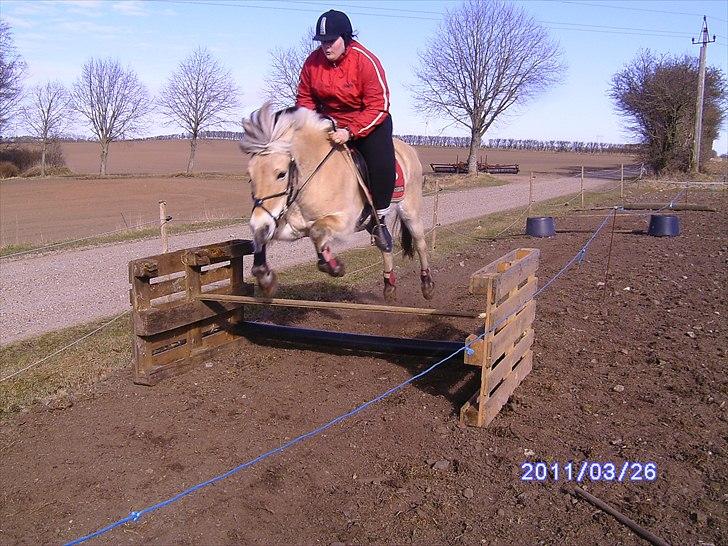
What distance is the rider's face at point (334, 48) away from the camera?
579 centimetres

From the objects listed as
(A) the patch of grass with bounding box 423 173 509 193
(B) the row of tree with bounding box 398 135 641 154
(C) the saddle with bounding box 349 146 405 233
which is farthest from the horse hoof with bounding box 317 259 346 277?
(B) the row of tree with bounding box 398 135 641 154

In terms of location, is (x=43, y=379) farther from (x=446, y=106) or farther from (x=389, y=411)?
(x=446, y=106)

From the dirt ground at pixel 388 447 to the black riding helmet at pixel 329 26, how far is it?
3.05m

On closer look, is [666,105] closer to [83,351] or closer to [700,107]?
[700,107]

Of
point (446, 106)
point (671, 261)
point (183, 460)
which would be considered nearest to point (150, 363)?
point (183, 460)

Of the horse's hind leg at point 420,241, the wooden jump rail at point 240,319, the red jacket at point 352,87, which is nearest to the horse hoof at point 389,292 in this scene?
the horse's hind leg at point 420,241

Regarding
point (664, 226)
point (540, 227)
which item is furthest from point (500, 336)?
point (664, 226)

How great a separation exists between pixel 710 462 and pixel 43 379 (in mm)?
5917

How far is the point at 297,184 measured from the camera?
5523 millimetres

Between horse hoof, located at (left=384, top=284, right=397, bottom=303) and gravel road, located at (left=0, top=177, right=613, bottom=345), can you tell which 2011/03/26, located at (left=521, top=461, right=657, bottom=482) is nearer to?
gravel road, located at (left=0, top=177, right=613, bottom=345)

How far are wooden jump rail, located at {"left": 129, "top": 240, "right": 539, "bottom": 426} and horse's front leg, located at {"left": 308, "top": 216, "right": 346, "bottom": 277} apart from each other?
0.33 m

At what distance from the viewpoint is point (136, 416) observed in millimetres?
5523

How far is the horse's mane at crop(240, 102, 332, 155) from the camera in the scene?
213 inches

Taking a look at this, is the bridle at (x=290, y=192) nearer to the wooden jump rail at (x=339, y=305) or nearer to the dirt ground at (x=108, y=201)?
the wooden jump rail at (x=339, y=305)
